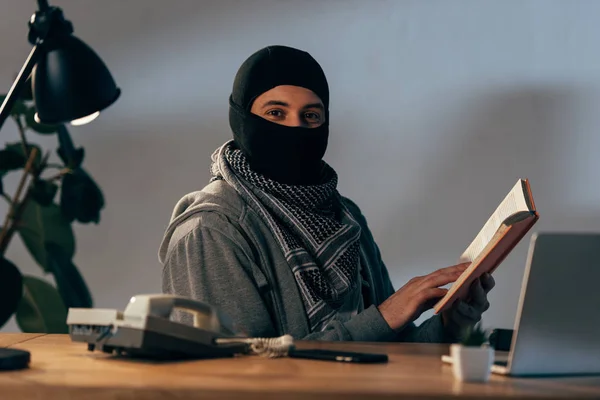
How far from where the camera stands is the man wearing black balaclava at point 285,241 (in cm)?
179

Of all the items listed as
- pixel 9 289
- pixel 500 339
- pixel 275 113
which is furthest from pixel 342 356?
pixel 9 289

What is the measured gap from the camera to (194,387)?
35.6 inches

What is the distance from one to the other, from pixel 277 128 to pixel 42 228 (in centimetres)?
142

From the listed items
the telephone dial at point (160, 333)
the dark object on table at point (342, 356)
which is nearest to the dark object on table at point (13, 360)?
the telephone dial at point (160, 333)

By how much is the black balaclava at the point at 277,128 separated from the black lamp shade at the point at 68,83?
58 centimetres

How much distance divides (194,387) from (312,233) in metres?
1.16

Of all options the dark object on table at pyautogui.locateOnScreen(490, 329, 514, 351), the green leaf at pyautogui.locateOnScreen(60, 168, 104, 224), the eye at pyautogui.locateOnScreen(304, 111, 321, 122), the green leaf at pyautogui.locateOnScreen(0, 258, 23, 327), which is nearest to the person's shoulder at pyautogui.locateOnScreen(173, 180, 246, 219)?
the eye at pyautogui.locateOnScreen(304, 111, 321, 122)

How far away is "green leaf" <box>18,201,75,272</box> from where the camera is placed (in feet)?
10.1

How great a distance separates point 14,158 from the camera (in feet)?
9.92

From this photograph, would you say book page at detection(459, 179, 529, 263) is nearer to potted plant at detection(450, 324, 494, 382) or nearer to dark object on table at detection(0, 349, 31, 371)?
potted plant at detection(450, 324, 494, 382)

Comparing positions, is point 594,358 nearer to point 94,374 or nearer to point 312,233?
point 94,374

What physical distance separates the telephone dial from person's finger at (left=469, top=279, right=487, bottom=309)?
29.1 inches

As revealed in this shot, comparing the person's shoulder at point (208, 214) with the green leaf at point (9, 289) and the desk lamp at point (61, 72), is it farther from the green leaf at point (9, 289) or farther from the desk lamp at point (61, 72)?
the green leaf at point (9, 289)

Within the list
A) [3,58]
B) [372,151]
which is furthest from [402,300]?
[3,58]
